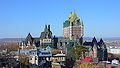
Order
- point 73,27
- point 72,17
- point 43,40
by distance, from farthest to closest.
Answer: point 72,17, point 73,27, point 43,40

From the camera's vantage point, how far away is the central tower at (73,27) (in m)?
95.4

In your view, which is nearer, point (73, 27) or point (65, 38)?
point (65, 38)

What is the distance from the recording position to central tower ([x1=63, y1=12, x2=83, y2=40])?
95438 millimetres

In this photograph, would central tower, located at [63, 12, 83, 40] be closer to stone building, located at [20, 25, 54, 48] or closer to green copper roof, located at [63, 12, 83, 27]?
green copper roof, located at [63, 12, 83, 27]

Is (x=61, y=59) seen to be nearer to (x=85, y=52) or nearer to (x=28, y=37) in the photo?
(x=85, y=52)

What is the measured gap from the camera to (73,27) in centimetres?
9719

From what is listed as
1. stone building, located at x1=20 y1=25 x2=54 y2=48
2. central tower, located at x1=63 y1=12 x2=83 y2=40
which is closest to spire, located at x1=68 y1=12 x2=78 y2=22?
central tower, located at x1=63 y1=12 x2=83 y2=40

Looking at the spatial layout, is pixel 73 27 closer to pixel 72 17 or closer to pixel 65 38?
pixel 72 17

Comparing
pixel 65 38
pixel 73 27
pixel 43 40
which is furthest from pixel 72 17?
pixel 43 40

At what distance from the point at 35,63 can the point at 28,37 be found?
40.5 m

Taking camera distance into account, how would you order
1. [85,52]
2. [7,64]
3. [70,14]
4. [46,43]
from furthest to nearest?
[70,14] < [46,43] < [85,52] < [7,64]

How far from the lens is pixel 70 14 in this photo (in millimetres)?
101688

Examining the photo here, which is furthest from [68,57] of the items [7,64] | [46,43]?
[46,43]

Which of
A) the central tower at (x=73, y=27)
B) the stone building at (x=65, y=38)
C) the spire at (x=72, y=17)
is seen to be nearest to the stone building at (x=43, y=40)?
the stone building at (x=65, y=38)
